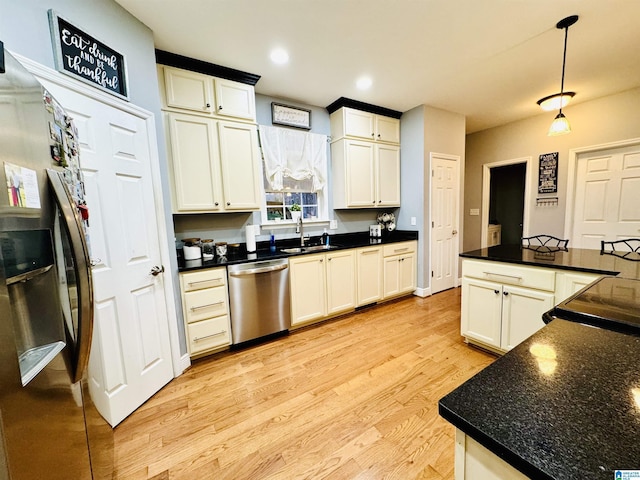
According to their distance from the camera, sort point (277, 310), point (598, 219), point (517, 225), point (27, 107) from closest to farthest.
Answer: point (27, 107)
point (277, 310)
point (598, 219)
point (517, 225)

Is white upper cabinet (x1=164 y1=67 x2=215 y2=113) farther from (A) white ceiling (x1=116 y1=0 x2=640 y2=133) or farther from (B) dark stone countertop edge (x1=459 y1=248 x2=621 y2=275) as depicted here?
(B) dark stone countertop edge (x1=459 y1=248 x2=621 y2=275)

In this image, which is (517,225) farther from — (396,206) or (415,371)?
(415,371)

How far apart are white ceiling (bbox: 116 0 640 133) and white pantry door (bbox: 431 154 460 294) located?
3.13 feet

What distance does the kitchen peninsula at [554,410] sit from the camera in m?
0.41

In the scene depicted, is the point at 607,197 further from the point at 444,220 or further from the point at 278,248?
the point at 278,248

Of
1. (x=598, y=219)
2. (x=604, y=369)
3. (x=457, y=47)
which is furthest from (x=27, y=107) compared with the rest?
(x=598, y=219)

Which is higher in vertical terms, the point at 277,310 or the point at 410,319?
the point at 277,310

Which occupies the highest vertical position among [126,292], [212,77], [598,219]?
[212,77]

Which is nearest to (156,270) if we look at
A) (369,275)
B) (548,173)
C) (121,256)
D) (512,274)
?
(121,256)

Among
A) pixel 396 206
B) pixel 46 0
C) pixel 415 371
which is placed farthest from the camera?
pixel 396 206

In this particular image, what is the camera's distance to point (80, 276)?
875 millimetres

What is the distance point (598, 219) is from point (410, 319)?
3085 millimetres

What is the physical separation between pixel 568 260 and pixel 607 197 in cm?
268

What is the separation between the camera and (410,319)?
2977 mm
